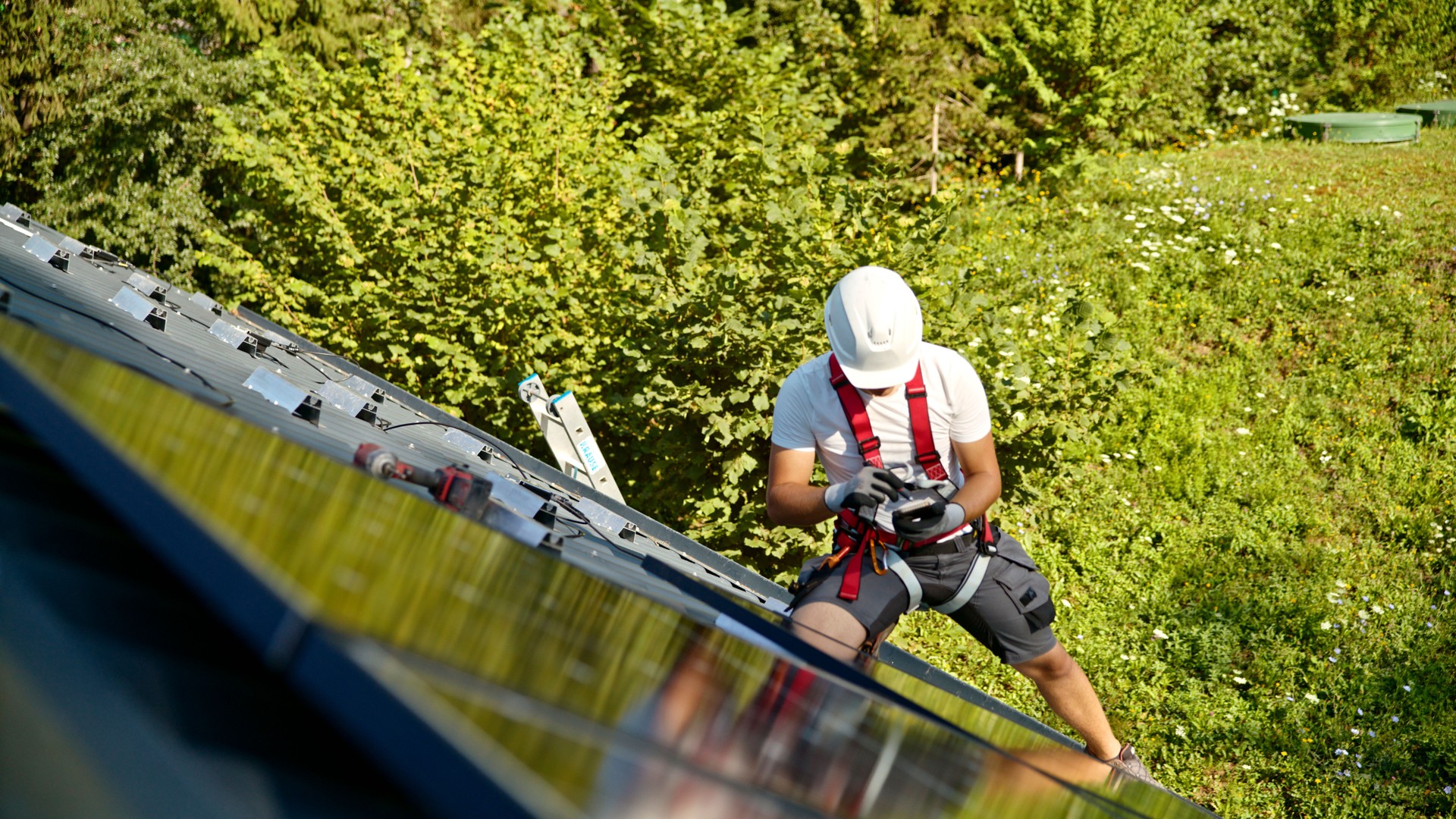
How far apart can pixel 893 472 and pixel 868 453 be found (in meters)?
0.14

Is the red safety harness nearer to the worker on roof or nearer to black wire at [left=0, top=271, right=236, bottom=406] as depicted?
the worker on roof

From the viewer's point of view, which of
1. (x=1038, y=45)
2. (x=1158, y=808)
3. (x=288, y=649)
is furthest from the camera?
(x=1038, y=45)

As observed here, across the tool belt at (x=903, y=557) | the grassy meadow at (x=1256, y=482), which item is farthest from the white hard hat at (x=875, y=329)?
the grassy meadow at (x=1256, y=482)

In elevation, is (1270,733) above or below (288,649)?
below

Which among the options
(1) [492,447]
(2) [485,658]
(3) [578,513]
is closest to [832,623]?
(3) [578,513]

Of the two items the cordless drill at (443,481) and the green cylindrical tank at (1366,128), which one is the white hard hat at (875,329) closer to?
the cordless drill at (443,481)

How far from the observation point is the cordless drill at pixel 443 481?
9.31ft

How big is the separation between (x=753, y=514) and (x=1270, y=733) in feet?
10.2

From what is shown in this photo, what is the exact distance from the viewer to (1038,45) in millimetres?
14602

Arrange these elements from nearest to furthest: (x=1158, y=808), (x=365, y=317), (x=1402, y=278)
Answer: (x=1158, y=808) → (x=365, y=317) → (x=1402, y=278)

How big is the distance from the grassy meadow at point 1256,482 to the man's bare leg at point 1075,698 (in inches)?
73.8

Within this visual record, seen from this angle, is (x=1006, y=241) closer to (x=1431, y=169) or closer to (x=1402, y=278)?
(x=1402, y=278)

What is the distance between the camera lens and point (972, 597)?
3898mm

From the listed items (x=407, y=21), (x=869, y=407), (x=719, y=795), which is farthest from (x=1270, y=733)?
(x=407, y=21)
